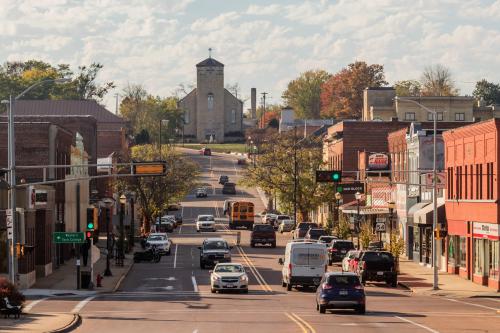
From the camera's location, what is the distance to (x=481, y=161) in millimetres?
65750

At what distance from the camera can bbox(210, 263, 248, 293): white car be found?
57.8 m

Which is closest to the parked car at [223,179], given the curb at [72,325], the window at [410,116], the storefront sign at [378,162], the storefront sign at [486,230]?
the window at [410,116]

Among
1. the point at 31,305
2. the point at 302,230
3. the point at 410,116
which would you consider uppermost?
the point at 410,116

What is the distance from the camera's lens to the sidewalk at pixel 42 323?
3900cm

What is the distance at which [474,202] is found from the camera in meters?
67.4

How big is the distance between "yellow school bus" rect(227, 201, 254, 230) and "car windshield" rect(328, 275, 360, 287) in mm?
82686

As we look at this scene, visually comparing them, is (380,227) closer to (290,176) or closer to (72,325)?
(72,325)

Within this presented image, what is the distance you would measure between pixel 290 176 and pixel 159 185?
1406 centimetres

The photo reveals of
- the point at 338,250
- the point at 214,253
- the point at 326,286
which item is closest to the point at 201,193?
the point at 338,250

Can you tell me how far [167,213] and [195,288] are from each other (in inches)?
3838

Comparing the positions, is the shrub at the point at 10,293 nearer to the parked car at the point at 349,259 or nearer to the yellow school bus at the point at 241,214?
the parked car at the point at 349,259

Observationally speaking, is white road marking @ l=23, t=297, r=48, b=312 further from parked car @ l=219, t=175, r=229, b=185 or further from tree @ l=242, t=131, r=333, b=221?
parked car @ l=219, t=175, r=229, b=185

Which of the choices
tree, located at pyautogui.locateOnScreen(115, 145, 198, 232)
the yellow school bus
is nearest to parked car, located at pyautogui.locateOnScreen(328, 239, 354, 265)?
tree, located at pyautogui.locateOnScreen(115, 145, 198, 232)

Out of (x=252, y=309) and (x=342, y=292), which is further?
(x=252, y=309)
